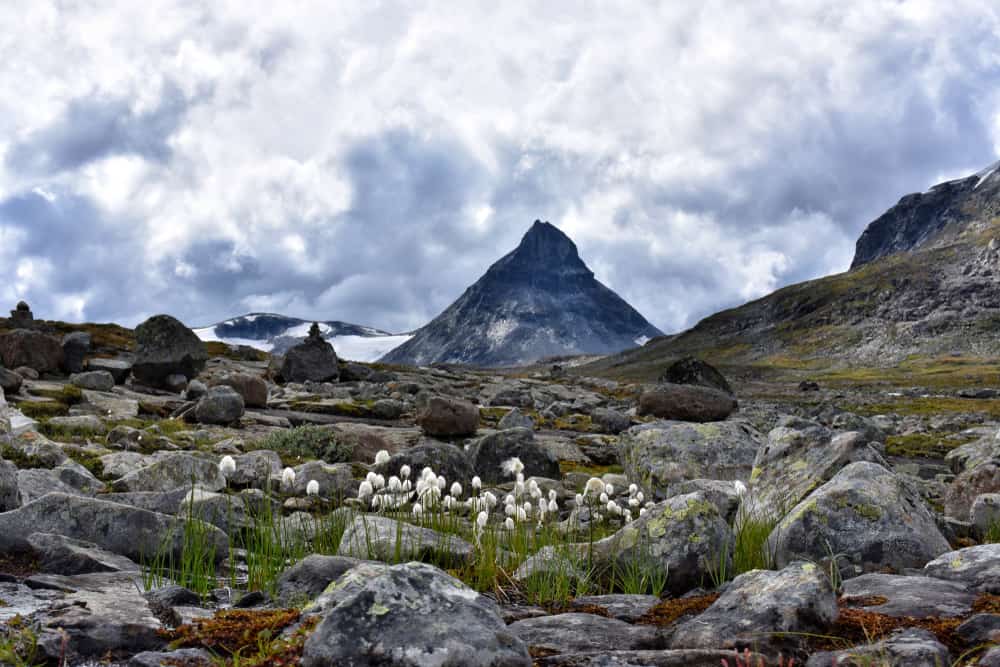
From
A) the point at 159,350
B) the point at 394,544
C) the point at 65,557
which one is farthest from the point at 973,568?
the point at 159,350

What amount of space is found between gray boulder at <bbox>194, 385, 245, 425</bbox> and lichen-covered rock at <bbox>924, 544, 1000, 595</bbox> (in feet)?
91.1

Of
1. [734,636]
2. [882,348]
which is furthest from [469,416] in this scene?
[882,348]

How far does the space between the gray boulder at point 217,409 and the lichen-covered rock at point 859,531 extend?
2589cm

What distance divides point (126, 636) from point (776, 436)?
1085cm

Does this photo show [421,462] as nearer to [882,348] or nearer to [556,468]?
[556,468]

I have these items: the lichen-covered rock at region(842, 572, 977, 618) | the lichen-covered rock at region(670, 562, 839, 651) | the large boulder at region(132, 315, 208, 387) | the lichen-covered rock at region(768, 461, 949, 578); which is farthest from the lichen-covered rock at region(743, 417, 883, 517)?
the large boulder at region(132, 315, 208, 387)

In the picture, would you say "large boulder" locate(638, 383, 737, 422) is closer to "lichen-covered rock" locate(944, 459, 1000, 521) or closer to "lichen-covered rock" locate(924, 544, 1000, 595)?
"lichen-covered rock" locate(944, 459, 1000, 521)

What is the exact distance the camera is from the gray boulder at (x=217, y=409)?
2997 cm

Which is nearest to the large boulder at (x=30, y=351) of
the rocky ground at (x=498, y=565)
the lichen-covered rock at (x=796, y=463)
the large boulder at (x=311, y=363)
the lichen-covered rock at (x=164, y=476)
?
the large boulder at (x=311, y=363)

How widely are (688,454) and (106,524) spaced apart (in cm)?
1376

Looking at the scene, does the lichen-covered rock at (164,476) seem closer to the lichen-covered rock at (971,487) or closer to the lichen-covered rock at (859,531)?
the lichen-covered rock at (859,531)

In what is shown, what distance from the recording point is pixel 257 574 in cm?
761

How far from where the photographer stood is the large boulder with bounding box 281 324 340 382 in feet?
206

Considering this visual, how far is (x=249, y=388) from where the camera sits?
3788 centimetres
